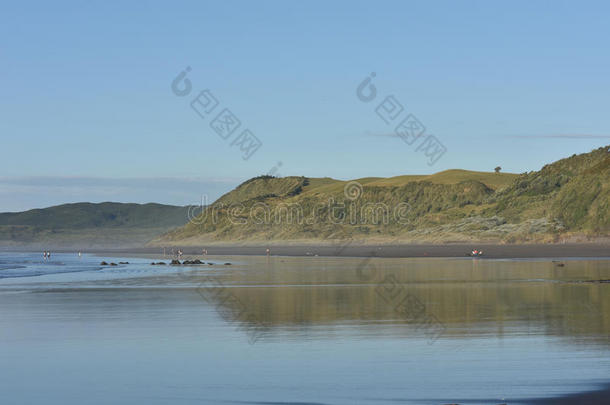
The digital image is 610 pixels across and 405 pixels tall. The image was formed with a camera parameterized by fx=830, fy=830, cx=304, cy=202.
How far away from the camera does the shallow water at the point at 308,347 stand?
501 inches

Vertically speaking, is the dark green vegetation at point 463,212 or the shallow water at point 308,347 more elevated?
the dark green vegetation at point 463,212

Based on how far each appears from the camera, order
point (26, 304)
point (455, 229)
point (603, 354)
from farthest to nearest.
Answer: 1. point (455, 229)
2. point (26, 304)
3. point (603, 354)

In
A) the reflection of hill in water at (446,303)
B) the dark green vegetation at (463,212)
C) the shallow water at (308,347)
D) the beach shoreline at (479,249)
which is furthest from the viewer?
the dark green vegetation at (463,212)

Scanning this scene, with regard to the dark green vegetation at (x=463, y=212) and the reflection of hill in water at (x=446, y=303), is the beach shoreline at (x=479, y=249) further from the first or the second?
the reflection of hill in water at (x=446, y=303)

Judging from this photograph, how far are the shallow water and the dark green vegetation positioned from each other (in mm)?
85390

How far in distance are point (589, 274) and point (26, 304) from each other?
28.0 meters

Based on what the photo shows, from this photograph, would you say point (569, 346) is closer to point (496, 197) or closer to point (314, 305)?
point (314, 305)

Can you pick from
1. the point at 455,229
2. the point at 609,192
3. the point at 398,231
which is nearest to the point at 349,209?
the point at 398,231

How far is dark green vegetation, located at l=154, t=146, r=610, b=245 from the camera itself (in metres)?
115

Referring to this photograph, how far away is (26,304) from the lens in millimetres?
28062

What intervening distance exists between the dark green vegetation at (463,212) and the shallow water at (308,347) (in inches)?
3362

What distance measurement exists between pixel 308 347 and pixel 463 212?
14313 cm

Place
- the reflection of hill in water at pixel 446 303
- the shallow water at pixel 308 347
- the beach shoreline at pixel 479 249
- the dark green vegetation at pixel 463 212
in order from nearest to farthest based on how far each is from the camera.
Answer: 1. the shallow water at pixel 308 347
2. the reflection of hill in water at pixel 446 303
3. the beach shoreline at pixel 479 249
4. the dark green vegetation at pixel 463 212

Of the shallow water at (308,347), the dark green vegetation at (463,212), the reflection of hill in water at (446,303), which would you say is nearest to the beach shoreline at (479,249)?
the dark green vegetation at (463,212)
